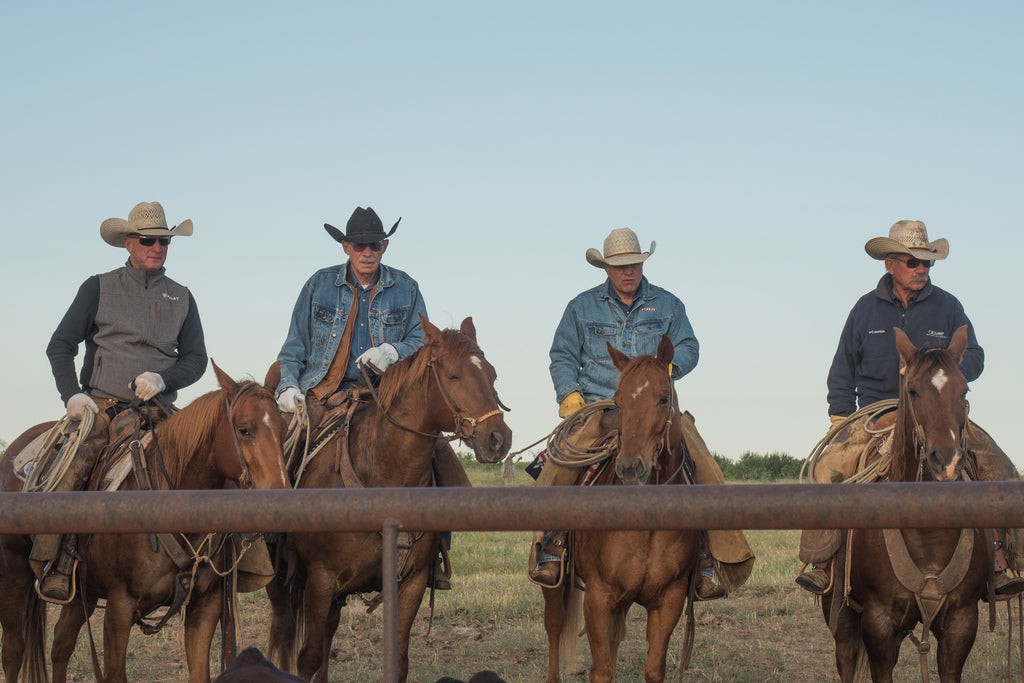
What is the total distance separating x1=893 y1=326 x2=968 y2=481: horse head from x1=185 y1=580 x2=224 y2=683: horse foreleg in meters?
3.90

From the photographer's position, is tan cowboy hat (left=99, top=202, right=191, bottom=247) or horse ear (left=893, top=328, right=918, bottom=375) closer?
horse ear (left=893, top=328, right=918, bottom=375)

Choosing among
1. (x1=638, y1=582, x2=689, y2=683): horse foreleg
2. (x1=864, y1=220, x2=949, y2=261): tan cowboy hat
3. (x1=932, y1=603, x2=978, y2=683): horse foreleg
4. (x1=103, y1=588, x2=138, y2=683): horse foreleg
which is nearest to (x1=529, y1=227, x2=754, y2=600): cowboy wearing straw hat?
(x1=638, y1=582, x2=689, y2=683): horse foreleg

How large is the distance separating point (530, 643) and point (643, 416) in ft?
11.7

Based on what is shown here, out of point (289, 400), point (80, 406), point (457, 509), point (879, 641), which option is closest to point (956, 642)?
point (879, 641)

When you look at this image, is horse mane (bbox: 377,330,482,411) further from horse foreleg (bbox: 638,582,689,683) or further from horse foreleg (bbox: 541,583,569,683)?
horse foreleg (bbox: 638,582,689,683)

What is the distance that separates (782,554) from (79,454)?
10845 mm

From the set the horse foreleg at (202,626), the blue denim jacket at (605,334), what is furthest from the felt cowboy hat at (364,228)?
the horse foreleg at (202,626)

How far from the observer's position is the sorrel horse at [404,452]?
20.9ft

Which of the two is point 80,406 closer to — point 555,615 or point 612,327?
point 555,615

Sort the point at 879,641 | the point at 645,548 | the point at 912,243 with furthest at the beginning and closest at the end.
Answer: the point at 912,243 → the point at 879,641 → the point at 645,548

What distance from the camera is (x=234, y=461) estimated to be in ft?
19.8

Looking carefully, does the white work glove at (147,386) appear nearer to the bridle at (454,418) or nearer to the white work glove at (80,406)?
the white work glove at (80,406)

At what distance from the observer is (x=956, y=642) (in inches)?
235

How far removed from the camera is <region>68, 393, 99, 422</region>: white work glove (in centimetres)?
666
